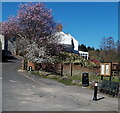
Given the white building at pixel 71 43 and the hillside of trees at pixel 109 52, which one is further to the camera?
the white building at pixel 71 43

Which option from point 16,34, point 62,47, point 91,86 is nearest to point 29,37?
point 16,34

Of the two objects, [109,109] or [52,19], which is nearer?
[109,109]

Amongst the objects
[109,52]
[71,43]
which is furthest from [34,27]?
[71,43]

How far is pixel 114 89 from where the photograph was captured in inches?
579

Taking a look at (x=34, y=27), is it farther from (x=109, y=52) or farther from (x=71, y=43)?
(x=71, y=43)

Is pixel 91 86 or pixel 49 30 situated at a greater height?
pixel 49 30

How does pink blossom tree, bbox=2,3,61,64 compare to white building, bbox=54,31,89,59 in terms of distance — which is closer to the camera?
pink blossom tree, bbox=2,3,61,64

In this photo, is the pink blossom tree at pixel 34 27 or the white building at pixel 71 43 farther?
the white building at pixel 71 43

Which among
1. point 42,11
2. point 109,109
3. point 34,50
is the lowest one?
point 109,109

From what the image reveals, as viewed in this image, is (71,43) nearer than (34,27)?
No

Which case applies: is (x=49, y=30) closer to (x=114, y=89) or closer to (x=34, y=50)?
(x=34, y=50)

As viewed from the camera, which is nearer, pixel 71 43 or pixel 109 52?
pixel 109 52

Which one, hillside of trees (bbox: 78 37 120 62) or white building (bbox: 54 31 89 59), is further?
white building (bbox: 54 31 89 59)

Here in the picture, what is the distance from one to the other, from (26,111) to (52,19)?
26792 mm
